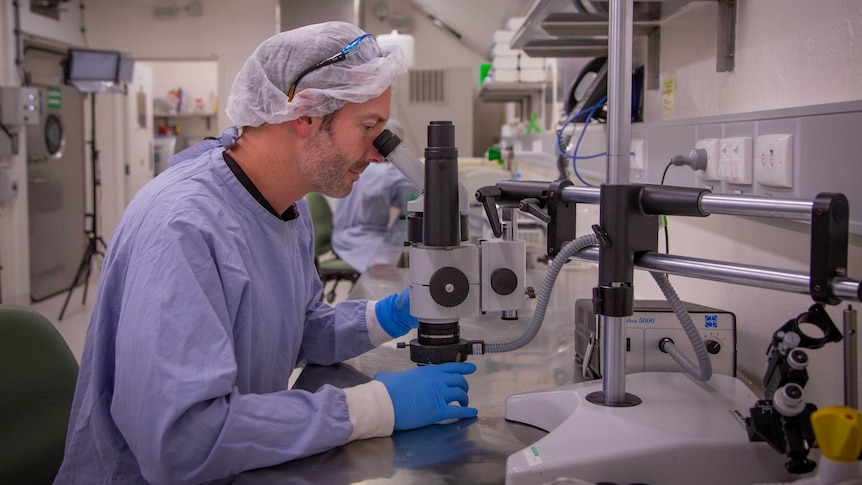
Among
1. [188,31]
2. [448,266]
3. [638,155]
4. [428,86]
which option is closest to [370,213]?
[428,86]

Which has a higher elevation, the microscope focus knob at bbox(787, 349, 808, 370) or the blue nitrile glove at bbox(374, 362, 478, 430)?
the microscope focus knob at bbox(787, 349, 808, 370)

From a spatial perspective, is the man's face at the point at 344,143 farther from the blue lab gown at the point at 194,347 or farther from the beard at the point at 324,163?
the blue lab gown at the point at 194,347

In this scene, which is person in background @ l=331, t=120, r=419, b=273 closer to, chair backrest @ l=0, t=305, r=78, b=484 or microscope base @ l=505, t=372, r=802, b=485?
chair backrest @ l=0, t=305, r=78, b=484

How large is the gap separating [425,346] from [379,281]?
1409 mm

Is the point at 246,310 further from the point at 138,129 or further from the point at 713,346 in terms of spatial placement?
the point at 138,129

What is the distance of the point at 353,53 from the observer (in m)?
1.23

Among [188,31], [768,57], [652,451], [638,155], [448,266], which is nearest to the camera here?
[652,451]

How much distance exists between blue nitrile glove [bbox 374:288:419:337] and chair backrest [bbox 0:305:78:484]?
59 cm

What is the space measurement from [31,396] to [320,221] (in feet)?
10.6

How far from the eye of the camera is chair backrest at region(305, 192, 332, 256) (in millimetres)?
4418

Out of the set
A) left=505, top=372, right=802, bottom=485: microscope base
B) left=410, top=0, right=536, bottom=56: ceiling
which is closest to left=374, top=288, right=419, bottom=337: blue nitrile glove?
left=505, top=372, right=802, bottom=485: microscope base

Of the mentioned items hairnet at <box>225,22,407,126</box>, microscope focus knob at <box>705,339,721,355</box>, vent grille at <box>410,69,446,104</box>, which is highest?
vent grille at <box>410,69,446,104</box>

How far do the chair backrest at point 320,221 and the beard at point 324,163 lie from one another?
314cm

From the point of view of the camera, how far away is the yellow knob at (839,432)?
2.08 ft
